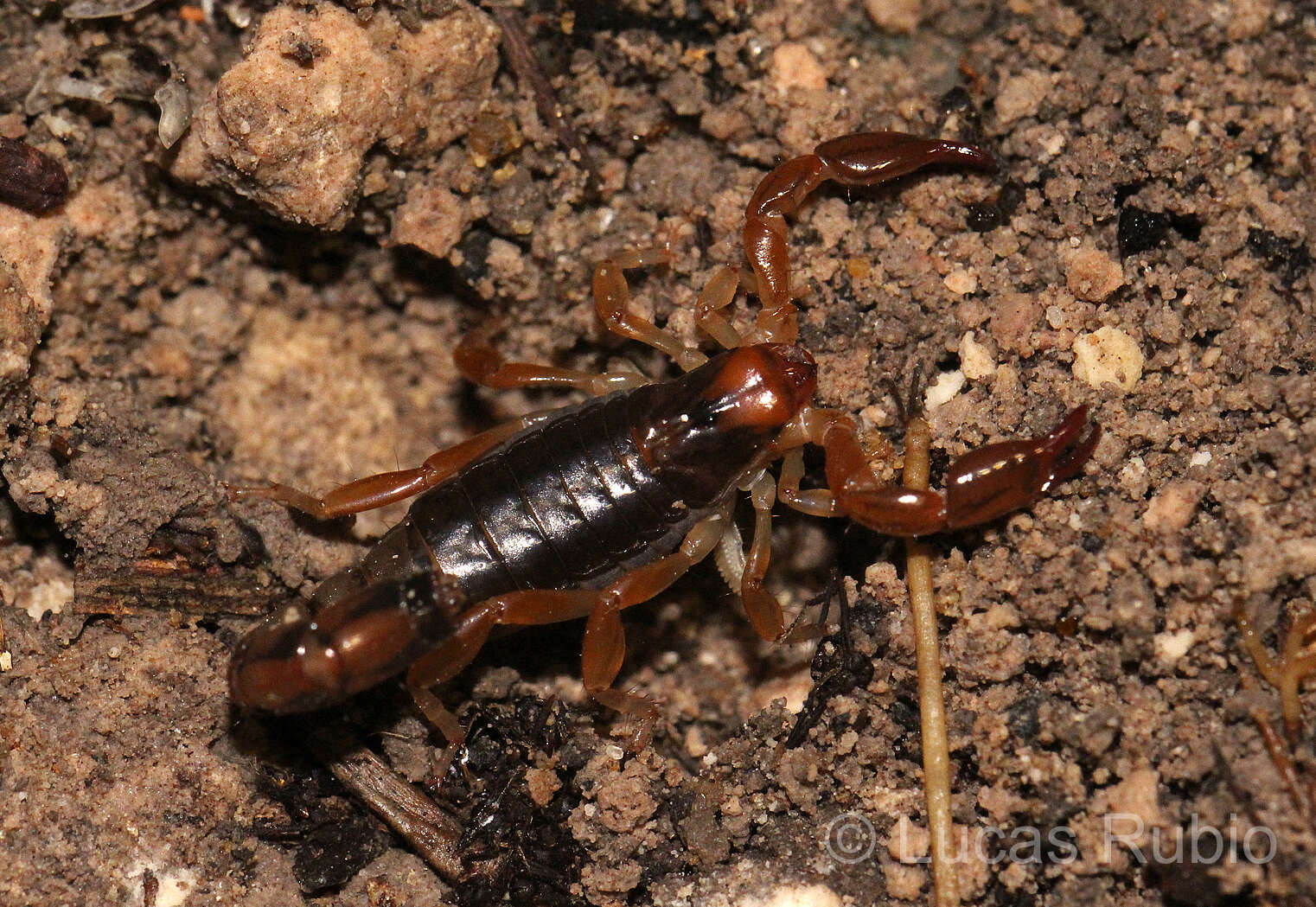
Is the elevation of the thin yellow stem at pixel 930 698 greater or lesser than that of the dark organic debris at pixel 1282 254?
lesser

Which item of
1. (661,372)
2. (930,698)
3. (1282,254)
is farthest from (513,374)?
(1282,254)

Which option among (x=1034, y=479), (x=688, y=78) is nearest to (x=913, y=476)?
(x=1034, y=479)

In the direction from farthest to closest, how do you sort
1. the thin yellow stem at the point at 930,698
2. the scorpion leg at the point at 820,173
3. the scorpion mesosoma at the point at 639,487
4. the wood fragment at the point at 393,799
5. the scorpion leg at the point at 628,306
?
the scorpion leg at the point at 628,306 < the scorpion leg at the point at 820,173 < the scorpion mesosoma at the point at 639,487 < the wood fragment at the point at 393,799 < the thin yellow stem at the point at 930,698

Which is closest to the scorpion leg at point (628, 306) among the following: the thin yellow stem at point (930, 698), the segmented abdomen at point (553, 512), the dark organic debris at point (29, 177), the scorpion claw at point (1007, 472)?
the segmented abdomen at point (553, 512)

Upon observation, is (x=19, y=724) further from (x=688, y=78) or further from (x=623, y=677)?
(x=688, y=78)

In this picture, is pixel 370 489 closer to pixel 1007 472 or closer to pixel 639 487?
pixel 639 487

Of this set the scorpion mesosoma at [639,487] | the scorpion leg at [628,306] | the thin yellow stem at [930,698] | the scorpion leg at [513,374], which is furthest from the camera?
the scorpion leg at [513,374]

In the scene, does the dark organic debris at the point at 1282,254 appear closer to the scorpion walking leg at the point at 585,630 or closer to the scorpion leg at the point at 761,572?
the scorpion leg at the point at 761,572
